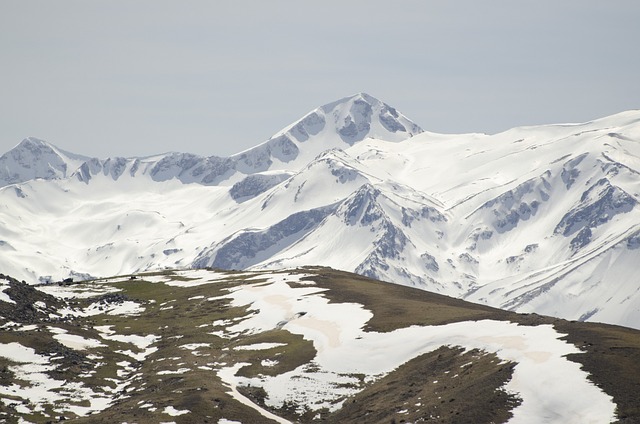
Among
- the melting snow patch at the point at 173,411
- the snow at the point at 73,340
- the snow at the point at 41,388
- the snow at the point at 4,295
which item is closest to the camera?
the melting snow patch at the point at 173,411

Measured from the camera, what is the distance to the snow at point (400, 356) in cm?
7162

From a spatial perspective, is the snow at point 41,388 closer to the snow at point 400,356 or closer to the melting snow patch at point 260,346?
the snow at point 400,356

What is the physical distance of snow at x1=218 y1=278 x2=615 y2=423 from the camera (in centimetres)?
7162

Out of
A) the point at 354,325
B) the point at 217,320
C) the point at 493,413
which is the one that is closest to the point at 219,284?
the point at 217,320

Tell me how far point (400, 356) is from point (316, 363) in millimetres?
9427

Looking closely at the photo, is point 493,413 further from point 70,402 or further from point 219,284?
point 219,284

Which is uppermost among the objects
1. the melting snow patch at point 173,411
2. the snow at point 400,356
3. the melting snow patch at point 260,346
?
the snow at point 400,356

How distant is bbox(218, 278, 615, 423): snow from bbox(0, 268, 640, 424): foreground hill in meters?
0.17

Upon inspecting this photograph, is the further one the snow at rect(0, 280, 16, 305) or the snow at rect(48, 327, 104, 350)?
the snow at rect(0, 280, 16, 305)

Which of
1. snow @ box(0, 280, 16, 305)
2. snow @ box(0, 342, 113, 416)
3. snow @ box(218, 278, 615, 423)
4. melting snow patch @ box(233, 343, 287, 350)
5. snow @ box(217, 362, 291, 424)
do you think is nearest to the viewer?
snow @ box(218, 278, 615, 423)

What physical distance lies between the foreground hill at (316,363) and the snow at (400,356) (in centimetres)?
17

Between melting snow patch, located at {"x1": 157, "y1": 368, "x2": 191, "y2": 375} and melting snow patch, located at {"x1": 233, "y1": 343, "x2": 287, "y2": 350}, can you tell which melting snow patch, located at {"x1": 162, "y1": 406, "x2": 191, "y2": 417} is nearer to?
melting snow patch, located at {"x1": 157, "y1": 368, "x2": 191, "y2": 375}

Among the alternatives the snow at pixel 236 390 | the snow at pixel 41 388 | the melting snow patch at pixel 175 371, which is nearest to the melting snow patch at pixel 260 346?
the snow at pixel 236 390

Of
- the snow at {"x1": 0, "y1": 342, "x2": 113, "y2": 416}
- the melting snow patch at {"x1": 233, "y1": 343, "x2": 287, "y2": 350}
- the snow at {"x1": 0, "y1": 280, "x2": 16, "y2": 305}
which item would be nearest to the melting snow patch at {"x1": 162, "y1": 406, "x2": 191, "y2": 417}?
the snow at {"x1": 0, "y1": 342, "x2": 113, "y2": 416}
